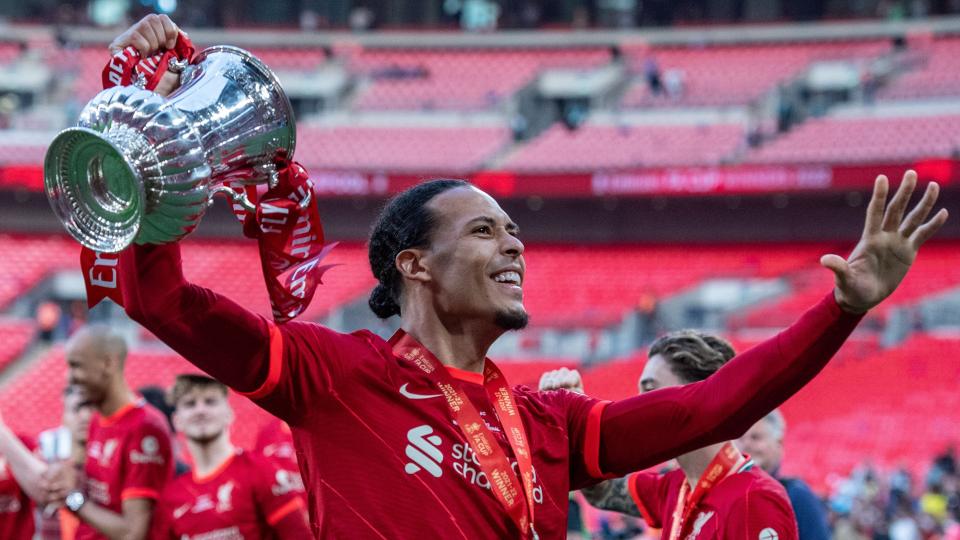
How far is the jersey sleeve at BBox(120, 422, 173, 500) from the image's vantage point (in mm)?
4488

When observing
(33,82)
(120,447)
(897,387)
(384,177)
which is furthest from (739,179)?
(120,447)

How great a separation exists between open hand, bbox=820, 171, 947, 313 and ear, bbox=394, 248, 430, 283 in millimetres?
815

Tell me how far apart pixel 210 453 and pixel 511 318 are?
257 centimetres

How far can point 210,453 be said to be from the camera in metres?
4.67

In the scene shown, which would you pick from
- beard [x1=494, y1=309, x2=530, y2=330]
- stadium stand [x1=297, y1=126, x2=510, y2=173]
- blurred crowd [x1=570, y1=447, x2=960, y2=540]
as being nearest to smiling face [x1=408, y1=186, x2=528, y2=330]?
beard [x1=494, y1=309, x2=530, y2=330]

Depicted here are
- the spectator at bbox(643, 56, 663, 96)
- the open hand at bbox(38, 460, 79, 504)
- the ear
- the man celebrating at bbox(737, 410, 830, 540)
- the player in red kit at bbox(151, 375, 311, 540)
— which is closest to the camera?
the ear

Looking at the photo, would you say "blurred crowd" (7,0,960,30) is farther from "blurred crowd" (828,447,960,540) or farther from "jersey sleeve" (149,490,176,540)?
"jersey sleeve" (149,490,176,540)

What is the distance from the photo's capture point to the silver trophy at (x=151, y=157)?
1.95m

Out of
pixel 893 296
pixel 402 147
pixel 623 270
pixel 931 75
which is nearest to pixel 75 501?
pixel 893 296

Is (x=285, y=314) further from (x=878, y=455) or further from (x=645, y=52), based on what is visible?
(x=645, y=52)

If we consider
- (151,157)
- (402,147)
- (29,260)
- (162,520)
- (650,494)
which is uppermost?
(151,157)

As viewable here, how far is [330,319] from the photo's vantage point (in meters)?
18.5

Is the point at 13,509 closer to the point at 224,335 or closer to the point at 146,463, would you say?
the point at 146,463

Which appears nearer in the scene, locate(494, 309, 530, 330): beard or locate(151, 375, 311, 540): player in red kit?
locate(494, 309, 530, 330): beard
